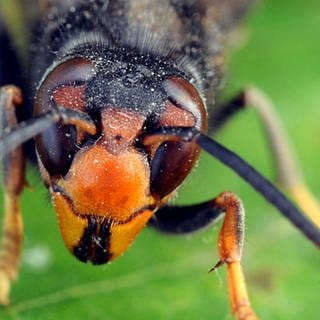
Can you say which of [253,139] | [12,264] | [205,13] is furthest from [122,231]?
[253,139]

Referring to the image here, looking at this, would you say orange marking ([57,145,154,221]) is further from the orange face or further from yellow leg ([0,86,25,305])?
yellow leg ([0,86,25,305])

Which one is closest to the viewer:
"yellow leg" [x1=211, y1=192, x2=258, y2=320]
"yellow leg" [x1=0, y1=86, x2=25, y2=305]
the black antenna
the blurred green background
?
the black antenna

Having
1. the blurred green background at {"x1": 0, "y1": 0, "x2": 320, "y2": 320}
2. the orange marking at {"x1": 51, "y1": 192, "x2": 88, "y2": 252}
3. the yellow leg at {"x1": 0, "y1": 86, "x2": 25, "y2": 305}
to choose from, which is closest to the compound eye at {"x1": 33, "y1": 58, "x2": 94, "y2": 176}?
the orange marking at {"x1": 51, "y1": 192, "x2": 88, "y2": 252}

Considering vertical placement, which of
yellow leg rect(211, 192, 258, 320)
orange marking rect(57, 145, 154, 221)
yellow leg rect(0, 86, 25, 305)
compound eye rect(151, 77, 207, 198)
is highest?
yellow leg rect(0, 86, 25, 305)

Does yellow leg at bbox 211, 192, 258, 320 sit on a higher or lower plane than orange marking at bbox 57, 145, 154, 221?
lower

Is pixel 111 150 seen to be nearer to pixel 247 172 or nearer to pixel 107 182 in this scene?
pixel 107 182

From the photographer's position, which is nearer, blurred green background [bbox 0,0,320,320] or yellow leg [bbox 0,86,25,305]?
yellow leg [bbox 0,86,25,305]
